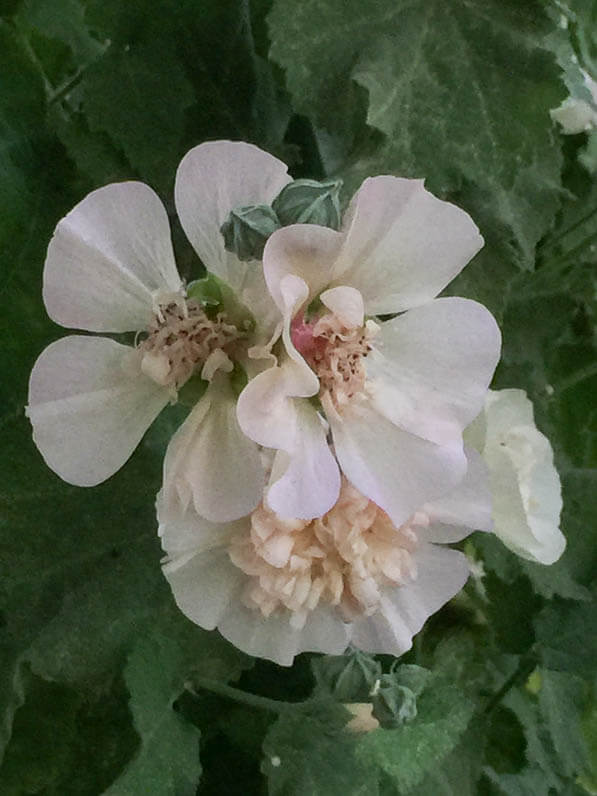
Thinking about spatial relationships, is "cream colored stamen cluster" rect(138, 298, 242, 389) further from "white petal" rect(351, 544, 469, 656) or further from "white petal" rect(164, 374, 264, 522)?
"white petal" rect(351, 544, 469, 656)

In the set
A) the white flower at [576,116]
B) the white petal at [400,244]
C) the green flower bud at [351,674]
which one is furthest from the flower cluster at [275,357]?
the white flower at [576,116]

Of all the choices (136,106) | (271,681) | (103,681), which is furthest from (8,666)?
(136,106)

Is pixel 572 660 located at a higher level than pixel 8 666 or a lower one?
lower

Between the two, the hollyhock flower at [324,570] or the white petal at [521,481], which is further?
A: the white petal at [521,481]

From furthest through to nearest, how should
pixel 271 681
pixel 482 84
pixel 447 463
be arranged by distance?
pixel 271 681, pixel 482 84, pixel 447 463

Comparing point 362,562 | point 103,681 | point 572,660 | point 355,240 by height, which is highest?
point 355,240

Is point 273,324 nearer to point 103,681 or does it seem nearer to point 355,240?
point 355,240

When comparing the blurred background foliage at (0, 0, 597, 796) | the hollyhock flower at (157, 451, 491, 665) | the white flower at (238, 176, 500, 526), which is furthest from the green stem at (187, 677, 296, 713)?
the white flower at (238, 176, 500, 526)

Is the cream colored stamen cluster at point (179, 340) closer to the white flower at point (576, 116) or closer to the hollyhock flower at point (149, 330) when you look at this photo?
the hollyhock flower at point (149, 330)
